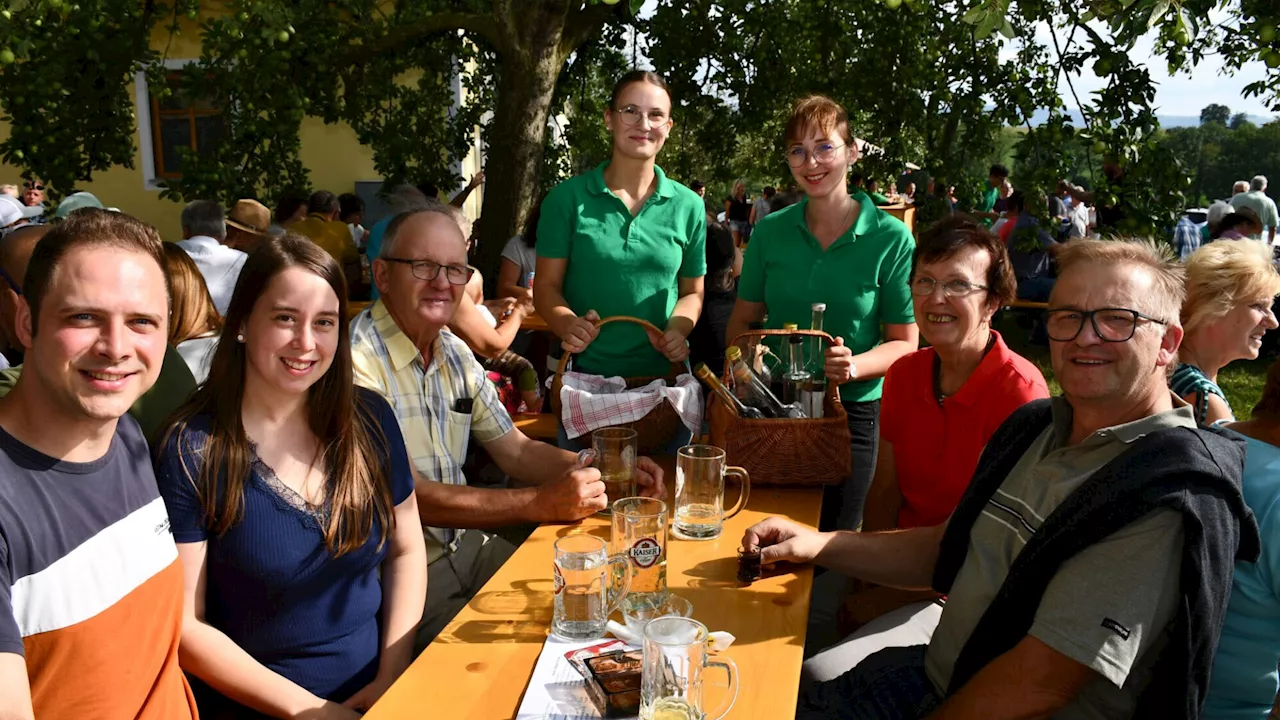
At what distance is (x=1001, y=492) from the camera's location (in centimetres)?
196

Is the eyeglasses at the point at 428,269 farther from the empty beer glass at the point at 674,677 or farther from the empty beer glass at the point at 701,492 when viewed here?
the empty beer glass at the point at 674,677

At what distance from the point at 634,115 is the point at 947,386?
50.8 inches

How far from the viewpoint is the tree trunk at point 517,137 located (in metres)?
5.61

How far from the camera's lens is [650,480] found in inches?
96.0

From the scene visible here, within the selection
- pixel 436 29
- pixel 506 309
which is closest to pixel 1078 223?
pixel 436 29

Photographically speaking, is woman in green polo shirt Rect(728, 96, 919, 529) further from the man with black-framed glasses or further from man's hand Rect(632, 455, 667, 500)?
the man with black-framed glasses

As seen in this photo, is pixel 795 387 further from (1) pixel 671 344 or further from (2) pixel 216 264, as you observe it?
(2) pixel 216 264

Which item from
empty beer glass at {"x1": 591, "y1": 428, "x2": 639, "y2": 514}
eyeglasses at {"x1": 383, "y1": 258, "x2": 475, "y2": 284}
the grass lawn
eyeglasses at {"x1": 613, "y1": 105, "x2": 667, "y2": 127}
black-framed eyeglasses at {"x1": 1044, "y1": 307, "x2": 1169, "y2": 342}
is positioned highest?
eyeglasses at {"x1": 613, "y1": 105, "x2": 667, "y2": 127}

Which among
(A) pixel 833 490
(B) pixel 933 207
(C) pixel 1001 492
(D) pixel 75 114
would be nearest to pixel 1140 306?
(C) pixel 1001 492

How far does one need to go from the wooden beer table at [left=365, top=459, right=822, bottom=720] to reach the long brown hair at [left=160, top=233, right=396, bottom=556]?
1.05ft

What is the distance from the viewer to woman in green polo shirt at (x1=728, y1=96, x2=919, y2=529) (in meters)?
2.90

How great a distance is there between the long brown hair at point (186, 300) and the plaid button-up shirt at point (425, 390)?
64 cm

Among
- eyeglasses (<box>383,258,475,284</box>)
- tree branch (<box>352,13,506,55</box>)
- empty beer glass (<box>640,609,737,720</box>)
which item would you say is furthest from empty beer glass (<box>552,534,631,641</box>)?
tree branch (<box>352,13,506,55</box>)

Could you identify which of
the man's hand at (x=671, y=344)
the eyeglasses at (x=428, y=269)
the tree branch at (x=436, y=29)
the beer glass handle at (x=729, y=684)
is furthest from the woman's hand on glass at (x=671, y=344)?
the tree branch at (x=436, y=29)
